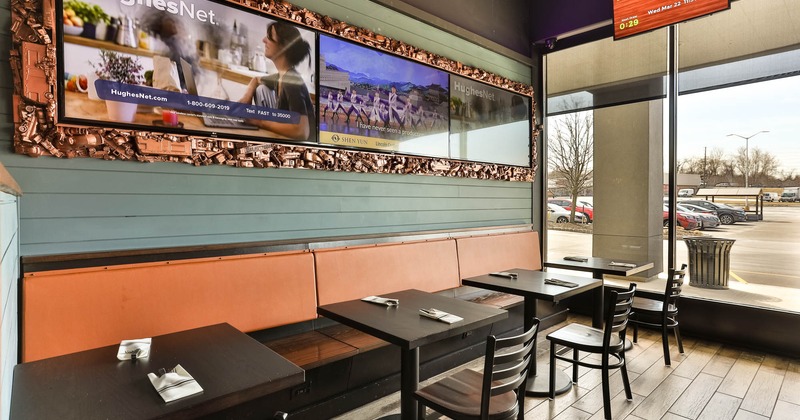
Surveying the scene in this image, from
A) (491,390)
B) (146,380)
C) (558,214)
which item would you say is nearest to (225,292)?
(146,380)

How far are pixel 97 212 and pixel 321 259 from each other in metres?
1.44

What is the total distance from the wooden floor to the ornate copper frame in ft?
6.26

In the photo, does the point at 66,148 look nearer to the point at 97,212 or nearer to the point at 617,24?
the point at 97,212

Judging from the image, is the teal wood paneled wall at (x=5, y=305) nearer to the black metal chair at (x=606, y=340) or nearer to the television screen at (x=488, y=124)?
the black metal chair at (x=606, y=340)

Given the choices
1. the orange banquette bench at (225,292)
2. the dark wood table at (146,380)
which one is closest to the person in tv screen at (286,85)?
the orange banquette bench at (225,292)

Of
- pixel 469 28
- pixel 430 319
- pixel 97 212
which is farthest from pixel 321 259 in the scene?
pixel 469 28

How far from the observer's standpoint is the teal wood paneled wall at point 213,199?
224cm

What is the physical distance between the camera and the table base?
3258mm

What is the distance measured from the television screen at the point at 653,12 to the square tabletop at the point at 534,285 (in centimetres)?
268

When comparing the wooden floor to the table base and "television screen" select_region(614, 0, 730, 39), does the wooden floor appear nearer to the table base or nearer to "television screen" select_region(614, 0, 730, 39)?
the table base

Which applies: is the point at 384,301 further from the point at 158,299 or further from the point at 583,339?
the point at 583,339

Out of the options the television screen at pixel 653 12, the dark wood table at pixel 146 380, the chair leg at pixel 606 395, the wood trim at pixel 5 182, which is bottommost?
the chair leg at pixel 606 395

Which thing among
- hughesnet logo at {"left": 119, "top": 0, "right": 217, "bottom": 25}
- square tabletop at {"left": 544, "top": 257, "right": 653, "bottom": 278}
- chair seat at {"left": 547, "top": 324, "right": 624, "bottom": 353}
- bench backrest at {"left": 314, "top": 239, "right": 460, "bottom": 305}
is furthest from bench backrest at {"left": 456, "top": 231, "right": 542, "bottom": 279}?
hughesnet logo at {"left": 119, "top": 0, "right": 217, "bottom": 25}

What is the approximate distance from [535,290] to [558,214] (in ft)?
9.82
